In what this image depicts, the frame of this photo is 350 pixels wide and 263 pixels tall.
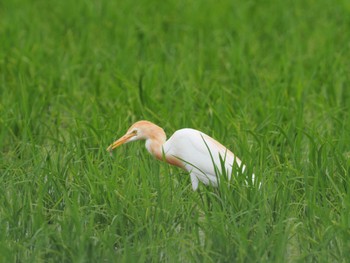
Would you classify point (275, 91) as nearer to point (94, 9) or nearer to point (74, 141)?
point (74, 141)

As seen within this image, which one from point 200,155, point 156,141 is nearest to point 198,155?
point 200,155

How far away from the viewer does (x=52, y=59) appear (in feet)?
18.6

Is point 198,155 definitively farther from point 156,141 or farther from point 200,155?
point 156,141

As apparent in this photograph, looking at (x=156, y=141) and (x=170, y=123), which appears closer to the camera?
(x=156, y=141)

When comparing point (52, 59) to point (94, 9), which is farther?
point (94, 9)

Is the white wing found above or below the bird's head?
below

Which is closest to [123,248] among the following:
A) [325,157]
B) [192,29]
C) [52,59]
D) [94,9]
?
[325,157]

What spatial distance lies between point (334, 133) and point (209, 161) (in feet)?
3.82

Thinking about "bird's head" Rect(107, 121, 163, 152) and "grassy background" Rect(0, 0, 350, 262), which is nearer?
"grassy background" Rect(0, 0, 350, 262)

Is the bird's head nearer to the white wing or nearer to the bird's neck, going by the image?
the bird's neck

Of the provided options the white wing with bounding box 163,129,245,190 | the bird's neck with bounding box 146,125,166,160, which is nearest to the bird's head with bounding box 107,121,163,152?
the bird's neck with bounding box 146,125,166,160

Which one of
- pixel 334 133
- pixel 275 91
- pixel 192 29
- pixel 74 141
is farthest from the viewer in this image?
pixel 192 29

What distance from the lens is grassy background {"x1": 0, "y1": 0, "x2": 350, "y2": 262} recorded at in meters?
3.02

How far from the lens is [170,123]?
4.27 metres
